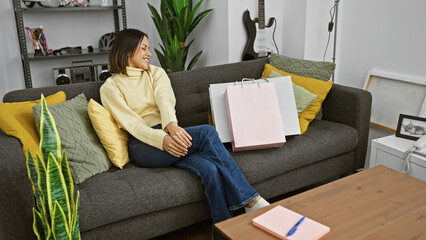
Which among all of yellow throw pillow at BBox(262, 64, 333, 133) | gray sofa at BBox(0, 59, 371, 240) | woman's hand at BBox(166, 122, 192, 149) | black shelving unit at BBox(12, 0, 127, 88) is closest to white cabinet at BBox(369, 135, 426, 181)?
gray sofa at BBox(0, 59, 371, 240)

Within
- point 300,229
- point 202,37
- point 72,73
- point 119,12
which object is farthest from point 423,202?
point 119,12

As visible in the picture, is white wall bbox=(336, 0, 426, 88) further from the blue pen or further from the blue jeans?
the blue pen

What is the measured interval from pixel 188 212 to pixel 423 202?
0.95 m

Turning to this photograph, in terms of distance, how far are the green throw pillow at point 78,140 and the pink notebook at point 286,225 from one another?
824mm

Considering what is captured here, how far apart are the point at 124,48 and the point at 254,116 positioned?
2.45 feet

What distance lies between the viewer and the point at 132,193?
1632 millimetres

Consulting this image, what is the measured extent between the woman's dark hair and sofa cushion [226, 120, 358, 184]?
2.28 ft

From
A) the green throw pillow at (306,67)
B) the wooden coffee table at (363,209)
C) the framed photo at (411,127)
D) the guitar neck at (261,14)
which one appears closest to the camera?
the wooden coffee table at (363,209)

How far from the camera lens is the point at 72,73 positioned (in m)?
3.53

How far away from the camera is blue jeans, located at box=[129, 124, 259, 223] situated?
174 centimetres

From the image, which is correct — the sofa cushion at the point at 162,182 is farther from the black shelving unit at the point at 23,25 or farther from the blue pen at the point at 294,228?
the black shelving unit at the point at 23,25

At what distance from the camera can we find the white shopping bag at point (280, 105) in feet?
6.89

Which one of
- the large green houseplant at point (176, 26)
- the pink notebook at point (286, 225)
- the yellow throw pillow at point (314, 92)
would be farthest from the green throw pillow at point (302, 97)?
the large green houseplant at point (176, 26)

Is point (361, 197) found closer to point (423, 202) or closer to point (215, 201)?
point (423, 202)
